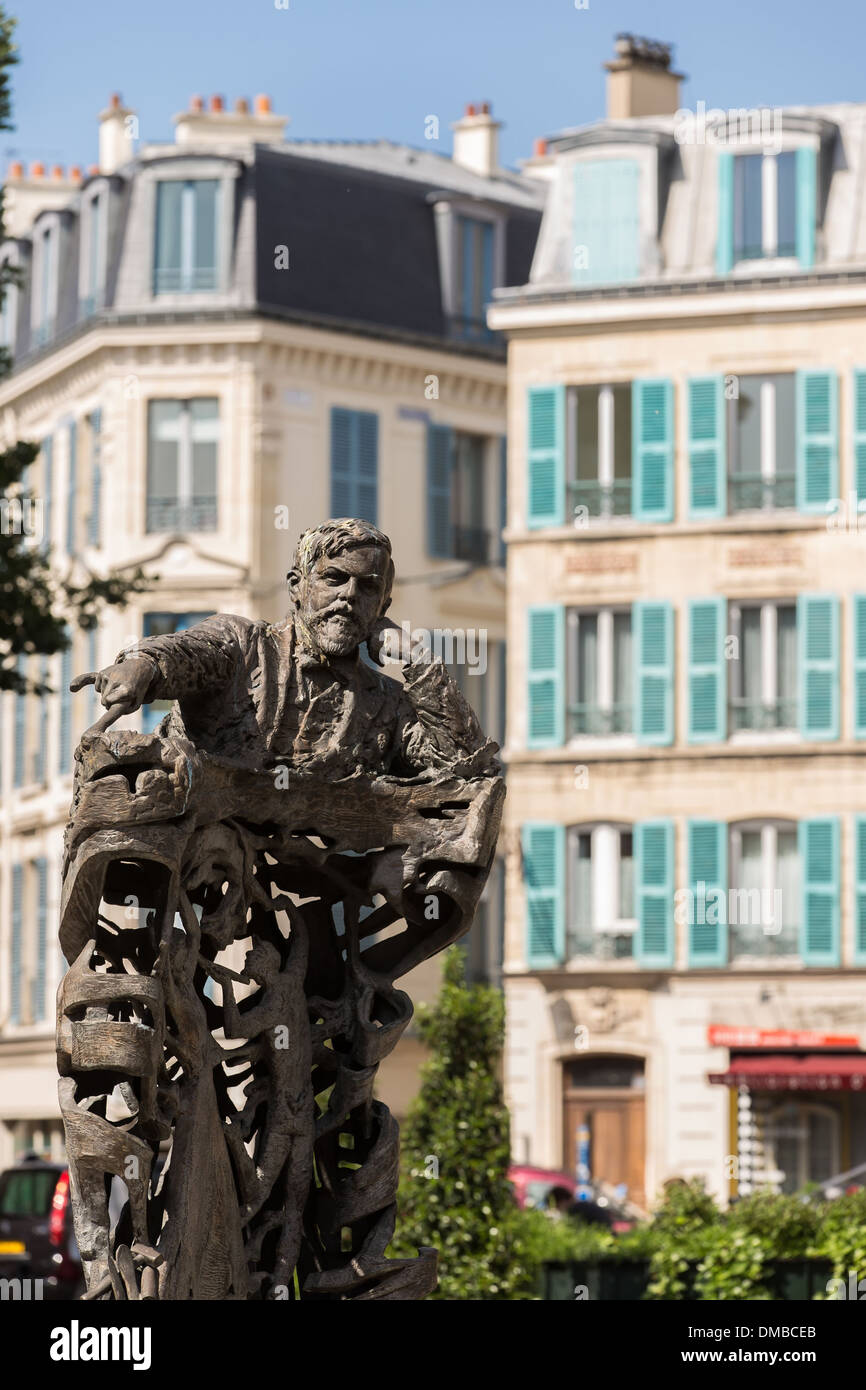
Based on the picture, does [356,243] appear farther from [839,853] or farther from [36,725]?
[839,853]

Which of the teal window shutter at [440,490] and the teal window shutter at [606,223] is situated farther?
the teal window shutter at [440,490]

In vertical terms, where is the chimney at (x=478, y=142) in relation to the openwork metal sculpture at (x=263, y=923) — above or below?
above

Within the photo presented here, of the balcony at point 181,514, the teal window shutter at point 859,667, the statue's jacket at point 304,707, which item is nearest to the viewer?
the statue's jacket at point 304,707

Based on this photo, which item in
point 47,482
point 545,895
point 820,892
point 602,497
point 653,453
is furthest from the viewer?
point 47,482

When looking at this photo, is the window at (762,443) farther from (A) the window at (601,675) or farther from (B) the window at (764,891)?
(B) the window at (764,891)

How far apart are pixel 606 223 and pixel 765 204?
2038 millimetres

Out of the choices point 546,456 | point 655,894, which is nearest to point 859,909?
point 655,894

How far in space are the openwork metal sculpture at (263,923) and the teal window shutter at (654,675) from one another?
27498 millimetres

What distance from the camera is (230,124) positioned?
136 ft

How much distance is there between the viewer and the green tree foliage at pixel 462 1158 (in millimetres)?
14711

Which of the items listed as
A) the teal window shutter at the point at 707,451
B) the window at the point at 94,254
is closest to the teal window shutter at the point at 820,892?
the teal window shutter at the point at 707,451

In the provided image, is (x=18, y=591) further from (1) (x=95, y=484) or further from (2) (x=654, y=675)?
(1) (x=95, y=484)

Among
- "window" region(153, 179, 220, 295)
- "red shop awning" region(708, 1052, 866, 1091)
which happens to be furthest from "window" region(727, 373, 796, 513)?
"window" region(153, 179, 220, 295)
